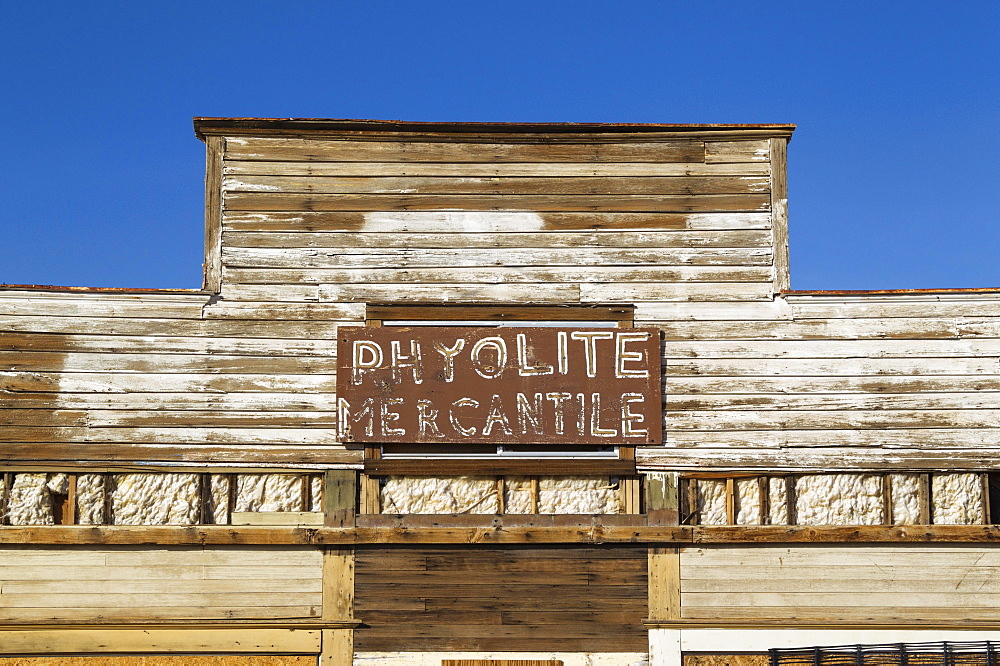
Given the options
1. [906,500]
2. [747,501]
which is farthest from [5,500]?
[906,500]

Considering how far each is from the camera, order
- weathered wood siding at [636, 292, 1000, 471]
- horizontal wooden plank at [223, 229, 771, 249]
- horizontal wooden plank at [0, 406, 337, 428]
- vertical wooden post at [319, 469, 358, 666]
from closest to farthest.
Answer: vertical wooden post at [319, 469, 358, 666] → horizontal wooden plank at [0, 406, 337, 428] → weathered wood siding at [636, 292, 1000, 471] → horizontal wooden plank at [223, 229, 771, 249]

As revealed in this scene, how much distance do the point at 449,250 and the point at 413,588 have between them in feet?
13.2

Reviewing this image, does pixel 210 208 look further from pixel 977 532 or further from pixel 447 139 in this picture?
pixel 977 532

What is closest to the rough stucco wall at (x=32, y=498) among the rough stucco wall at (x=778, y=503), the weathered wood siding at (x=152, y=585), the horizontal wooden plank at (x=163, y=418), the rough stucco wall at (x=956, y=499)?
the weathered wood siding at (x=152, y=585)

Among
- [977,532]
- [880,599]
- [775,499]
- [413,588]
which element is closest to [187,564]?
[413,588]

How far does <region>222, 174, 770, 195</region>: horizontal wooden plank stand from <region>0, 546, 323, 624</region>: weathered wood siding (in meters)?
4.37

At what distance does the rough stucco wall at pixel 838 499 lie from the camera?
10.6 metres

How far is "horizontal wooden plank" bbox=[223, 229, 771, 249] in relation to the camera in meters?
10.8

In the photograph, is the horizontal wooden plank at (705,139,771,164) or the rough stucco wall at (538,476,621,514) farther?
the horizontal wooden plank at (705,139,771,164)

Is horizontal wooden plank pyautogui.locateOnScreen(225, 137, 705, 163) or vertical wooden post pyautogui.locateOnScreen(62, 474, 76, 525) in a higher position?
horizontal wooden plank pyautogui.locateOnScreen(225, 137, 705, 163)

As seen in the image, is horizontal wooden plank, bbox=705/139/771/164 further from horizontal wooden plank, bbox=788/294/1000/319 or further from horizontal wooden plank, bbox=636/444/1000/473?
horizontal wooden plank, bbox=636/444/1000/473

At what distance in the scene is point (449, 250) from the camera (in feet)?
35.4

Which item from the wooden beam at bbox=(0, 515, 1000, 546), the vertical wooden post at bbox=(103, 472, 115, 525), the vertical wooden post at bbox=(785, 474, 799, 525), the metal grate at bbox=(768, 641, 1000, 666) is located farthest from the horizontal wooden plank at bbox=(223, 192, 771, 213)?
the metal grate at bbox=(768, 641, 1000, 666)

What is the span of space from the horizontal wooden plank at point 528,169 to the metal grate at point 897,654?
18.7ft
